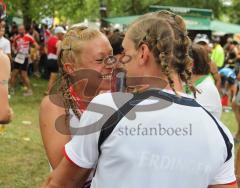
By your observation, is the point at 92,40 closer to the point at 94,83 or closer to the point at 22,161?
the point at 94,83

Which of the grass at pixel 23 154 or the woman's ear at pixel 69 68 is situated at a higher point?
the woman's ear at pixel 69 68

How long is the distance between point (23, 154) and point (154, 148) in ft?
15.9

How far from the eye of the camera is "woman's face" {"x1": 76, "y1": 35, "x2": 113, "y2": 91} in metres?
2.07

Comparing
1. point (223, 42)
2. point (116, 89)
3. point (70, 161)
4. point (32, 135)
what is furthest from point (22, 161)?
point (223, 42)

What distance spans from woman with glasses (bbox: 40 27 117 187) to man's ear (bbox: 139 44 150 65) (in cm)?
53

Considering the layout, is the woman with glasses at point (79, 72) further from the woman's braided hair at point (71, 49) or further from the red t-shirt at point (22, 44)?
the red t-shirt at point (22, 44)

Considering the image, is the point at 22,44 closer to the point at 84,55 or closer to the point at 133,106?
the point at 84,55

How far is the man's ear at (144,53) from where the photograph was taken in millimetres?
1471

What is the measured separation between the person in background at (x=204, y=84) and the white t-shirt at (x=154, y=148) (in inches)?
80.0

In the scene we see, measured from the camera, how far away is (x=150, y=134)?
142 centimetres

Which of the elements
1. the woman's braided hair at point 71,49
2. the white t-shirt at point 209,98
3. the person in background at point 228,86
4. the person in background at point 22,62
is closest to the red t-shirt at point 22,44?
the person in background at point 22,62

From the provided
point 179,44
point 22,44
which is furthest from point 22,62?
point 179,44

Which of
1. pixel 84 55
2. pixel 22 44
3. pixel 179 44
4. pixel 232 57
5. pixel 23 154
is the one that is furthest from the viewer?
pixel 232 57

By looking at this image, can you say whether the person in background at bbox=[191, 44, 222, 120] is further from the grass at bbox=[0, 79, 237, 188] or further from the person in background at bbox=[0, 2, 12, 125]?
the grass at bbox=[0, 79, 237, 188]
